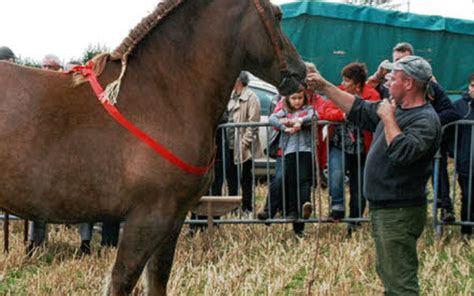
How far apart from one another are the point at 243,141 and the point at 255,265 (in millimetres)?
2424

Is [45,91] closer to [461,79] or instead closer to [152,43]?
[152,43]

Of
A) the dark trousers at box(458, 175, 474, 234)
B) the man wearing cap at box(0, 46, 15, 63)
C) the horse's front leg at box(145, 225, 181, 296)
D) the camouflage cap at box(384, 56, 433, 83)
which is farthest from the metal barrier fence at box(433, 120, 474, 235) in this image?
the man wearing cap at box(0, 46, 15, 63)

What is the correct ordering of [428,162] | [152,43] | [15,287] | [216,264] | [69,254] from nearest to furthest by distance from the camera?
[152,43], [428,162], [15,287], [216,264], [69,254]

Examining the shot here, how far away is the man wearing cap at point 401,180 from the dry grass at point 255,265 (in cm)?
106

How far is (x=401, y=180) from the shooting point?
4.54 m

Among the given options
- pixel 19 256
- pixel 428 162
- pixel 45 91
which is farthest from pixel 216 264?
pixel 45 91

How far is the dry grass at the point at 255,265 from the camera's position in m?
5.77

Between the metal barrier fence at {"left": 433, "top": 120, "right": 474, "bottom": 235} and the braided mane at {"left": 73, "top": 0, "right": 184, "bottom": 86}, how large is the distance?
4.45 meters

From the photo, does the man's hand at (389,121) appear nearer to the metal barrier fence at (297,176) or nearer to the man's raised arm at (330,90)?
the man's raised arm at (330,90)

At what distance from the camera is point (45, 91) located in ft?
13.0

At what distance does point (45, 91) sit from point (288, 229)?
4784 mm

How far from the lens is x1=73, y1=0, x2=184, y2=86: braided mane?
4074mm

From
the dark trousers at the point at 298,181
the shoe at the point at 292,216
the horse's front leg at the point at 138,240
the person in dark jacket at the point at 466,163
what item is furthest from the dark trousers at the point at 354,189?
the horse's front leg at the point at 138,240

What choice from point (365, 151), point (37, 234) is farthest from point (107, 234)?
point (365, 151)
